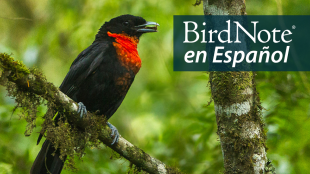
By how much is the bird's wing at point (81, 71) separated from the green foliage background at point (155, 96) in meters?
0.64

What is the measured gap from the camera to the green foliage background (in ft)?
11.7

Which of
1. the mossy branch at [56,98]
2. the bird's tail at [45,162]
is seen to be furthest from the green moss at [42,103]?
the bird's tail at [45,162]

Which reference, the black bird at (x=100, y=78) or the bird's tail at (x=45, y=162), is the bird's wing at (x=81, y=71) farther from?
the bird's tail at (x=45, y=162)

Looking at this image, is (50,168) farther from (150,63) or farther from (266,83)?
(150,63)

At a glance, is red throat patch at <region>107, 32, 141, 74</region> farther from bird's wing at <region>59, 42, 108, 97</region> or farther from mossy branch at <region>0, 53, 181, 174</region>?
mossy branch at <region>0, 53, 181, 174</region>

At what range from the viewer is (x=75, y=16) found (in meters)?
5.02


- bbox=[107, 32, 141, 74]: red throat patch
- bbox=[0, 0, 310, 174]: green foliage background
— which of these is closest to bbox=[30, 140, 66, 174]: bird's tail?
bbox=[0, 0, 310, 174]: green foliage background

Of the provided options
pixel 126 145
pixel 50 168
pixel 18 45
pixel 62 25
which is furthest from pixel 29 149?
pixel 18 45

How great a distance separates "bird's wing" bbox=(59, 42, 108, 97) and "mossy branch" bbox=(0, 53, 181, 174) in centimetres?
61

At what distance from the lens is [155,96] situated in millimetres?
5480

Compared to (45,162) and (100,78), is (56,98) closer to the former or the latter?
(45,162)

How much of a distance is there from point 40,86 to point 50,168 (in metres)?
1.24

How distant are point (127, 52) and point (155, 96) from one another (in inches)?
81.5

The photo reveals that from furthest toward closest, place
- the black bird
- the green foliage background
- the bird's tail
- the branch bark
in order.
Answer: the green foliage background < the black bird < the bird's tail < the branch bark
